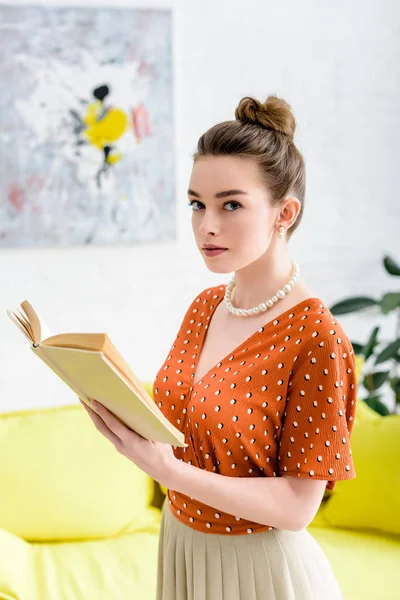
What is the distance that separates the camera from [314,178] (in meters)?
2.97

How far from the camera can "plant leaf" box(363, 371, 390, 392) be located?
2889mm

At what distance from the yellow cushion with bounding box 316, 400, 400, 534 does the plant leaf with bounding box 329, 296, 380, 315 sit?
593 millimetres

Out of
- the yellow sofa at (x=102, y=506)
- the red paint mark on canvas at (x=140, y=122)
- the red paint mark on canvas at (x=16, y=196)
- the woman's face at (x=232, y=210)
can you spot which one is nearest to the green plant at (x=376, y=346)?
the yellow sofa at (x=102, y=506)

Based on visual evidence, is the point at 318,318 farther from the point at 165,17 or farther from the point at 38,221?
the point at 165,17

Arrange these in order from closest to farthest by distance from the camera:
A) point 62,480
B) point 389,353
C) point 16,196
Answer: point 62,480 → point 16,196 → point 389,353

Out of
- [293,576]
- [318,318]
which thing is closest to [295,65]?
[318,318]

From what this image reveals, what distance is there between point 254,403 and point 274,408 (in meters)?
0.03

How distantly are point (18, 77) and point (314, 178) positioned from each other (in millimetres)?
1269

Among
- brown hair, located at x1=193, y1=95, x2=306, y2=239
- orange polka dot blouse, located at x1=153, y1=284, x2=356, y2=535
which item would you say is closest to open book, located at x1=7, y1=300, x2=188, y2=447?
orange polka dot blouse, located at x1=153, y1=284, x2=356, y2=535

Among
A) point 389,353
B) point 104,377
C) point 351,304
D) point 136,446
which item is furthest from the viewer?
point 351,304

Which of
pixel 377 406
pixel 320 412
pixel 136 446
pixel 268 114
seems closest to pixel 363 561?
pixel 377 406

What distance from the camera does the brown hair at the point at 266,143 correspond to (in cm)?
117

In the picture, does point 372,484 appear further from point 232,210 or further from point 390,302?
point 232,210

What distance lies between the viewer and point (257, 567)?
119cm
